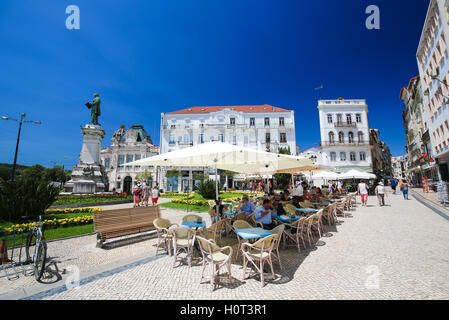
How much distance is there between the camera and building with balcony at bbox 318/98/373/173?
3250cm

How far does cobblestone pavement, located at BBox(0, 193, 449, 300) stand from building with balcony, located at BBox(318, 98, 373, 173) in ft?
98.4

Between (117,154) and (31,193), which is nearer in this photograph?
(31,193)

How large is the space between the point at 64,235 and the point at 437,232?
1234 centimetres

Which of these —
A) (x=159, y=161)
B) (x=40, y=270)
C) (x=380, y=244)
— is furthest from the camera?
(x=159, y=161)

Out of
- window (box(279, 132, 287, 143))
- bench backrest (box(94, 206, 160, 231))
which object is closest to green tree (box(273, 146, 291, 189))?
window (box(279, 132, 287, 143))

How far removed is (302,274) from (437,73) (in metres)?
24.9

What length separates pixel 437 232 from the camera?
6.30 m

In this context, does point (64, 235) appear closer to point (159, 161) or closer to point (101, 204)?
point (159, 161)

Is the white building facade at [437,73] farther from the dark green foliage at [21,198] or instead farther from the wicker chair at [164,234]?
the dark green foliage at [21,198]

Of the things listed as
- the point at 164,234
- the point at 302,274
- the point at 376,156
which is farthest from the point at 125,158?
the point at 376,156

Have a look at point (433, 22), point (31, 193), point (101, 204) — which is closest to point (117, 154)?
point (101, 204)

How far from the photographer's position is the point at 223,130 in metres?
38.7

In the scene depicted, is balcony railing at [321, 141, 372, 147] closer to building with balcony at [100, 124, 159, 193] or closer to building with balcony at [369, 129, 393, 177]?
building with balcony at [369, 129, 393, 177]

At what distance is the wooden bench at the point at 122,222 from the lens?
533 cm
